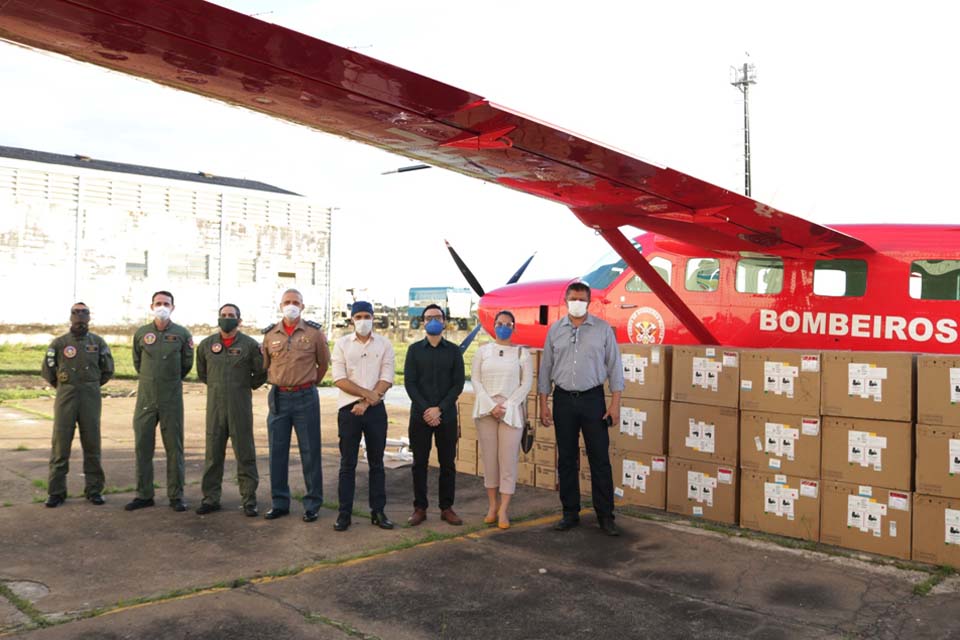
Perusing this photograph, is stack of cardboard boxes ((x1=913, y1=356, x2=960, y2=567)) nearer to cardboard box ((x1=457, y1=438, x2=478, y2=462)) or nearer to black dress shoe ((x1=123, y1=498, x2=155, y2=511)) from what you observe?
cardboard box ((x1=457, y1=438, x2=478, y2=462))

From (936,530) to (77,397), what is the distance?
762 cm

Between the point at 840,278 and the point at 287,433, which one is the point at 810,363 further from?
the point at 287,433

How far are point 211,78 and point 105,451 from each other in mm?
6814

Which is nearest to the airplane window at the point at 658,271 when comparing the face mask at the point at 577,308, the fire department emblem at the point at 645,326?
the fire department emblem at the point at 645,326

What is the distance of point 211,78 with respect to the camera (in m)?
4.98

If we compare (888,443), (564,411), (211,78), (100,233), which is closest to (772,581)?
(888,443)

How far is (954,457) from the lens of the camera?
5.86 m

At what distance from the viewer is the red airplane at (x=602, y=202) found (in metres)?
4.39

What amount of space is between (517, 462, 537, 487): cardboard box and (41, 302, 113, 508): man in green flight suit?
4277 millimetres

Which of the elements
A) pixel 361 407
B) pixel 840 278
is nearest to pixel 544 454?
pixel 361 407

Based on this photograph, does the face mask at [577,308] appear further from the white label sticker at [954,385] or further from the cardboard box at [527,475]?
the white label sticker at [954,385]

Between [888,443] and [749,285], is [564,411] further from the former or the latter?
[749,285]

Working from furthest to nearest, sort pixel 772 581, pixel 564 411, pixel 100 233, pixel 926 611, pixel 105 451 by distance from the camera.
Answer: pixel 100 233 → pixel 105 451 → pixel 564 411 → pixel 772 581 → pixel 926 611

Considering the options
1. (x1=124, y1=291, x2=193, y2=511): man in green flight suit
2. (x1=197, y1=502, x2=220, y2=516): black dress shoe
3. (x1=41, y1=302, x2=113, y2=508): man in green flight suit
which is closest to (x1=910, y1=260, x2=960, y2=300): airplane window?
(x1=197, y1=502, x2=220, y2=516): black dress shoe
